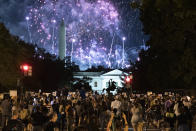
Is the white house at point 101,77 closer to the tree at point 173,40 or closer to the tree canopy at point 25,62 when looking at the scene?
the tree canopy at point 25,62

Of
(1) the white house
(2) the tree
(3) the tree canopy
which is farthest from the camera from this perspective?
(1) the white house

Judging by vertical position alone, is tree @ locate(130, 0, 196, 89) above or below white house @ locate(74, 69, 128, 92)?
below

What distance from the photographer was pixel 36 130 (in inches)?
519

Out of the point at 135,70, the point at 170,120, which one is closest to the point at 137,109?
the point at 170,120

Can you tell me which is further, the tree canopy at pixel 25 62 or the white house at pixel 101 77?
the white house at pixel 101 77

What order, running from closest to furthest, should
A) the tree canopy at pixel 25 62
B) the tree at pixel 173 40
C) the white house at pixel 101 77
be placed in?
the tree at pixel 173 40
the tree canopy at pixel 25 62
the white house at pixel 101 77

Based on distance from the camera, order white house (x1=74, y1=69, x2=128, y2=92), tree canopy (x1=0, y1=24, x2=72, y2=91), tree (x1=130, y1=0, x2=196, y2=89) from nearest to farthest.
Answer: tree (x1=130, y1=0, x2=196, y2=89) < tree canopy (x1=0, y1=24, x2=72, y2=91) < white house (x1=74, y1=69, x2=128, y2=92)

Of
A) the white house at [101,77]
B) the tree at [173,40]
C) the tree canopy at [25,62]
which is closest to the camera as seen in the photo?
the tree at [173,40]

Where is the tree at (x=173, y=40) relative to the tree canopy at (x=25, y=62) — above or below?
below

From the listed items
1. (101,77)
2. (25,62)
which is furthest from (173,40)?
(101,77)

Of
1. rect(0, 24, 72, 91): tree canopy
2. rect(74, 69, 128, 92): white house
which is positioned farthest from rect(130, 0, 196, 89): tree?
rect(74, 69, 128, 92): white house

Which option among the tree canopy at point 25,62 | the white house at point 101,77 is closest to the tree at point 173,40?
the tree canopy at point 25,62

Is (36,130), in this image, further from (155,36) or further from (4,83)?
(4,83)

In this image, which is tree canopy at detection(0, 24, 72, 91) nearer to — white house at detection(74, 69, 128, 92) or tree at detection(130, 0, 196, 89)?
tree at detection(130, 0, 196, 89)
